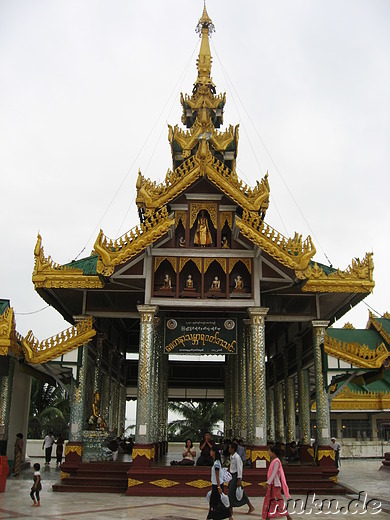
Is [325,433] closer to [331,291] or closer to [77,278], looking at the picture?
[331,291]

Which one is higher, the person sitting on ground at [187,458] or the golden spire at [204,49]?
the golden spire at [204,49]

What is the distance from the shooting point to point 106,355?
71.2ft

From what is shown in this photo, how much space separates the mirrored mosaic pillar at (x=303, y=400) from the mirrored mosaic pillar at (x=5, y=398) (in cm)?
1020

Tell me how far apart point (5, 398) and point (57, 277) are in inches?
194

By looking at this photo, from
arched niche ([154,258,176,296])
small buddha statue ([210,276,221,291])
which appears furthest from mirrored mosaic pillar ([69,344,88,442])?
small buddha statue ([210,276,221,291])

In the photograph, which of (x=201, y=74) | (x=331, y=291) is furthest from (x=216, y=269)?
(x=201, y=74)

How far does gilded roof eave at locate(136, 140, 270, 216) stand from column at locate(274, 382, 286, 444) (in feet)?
38.7

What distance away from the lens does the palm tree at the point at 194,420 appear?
4366cm

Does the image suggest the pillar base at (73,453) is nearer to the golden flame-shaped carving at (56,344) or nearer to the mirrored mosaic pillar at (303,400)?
the golden flame-shaped carving at (56,344)

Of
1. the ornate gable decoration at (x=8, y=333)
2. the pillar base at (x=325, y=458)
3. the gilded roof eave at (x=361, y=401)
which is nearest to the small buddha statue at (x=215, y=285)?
the pillar base at (x=325, y=458)

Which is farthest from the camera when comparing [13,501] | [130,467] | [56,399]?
[56,399]

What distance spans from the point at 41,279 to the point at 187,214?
15.9 ft

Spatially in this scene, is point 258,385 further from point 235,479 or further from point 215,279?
point 235,479

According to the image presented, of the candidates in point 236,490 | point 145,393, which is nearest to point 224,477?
point 236,490
